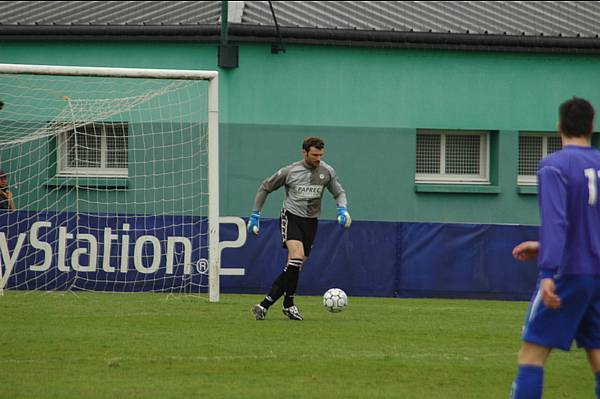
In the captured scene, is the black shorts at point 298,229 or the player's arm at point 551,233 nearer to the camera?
the player's arm at point 551,233

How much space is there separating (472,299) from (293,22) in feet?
20.6

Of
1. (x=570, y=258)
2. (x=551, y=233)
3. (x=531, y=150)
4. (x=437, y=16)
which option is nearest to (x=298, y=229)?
(x=570, y=258)

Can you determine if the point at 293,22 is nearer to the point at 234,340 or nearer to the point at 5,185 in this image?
the point at 5,185

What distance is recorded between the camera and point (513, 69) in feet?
69.1

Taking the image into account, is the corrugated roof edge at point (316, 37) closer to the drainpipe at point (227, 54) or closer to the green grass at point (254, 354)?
the drainpipe at point (227, 54)

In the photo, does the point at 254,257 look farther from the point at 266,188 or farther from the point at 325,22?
the point at 325,22

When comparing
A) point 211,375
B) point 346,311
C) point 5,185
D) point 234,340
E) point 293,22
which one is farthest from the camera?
point 293,22

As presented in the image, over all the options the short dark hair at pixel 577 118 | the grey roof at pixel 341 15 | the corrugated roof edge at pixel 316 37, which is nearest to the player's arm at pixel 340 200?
the short dark hair at pixel 577 118

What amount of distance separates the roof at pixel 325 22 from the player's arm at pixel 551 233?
47.5ft

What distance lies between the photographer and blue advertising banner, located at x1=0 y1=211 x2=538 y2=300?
1669 centimetres

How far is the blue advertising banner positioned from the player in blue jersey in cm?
1075

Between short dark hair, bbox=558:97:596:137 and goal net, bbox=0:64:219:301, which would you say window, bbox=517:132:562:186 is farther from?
short dark hair, bbox=558:97:596:137

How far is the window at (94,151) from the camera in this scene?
60.7 feet

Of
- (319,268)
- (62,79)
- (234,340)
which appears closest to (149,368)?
(234,340)
